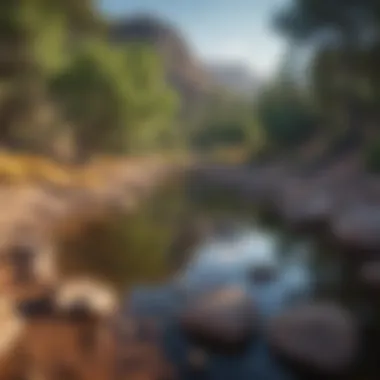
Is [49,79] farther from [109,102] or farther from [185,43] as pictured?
[185,43]

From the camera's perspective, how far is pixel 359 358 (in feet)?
6.20

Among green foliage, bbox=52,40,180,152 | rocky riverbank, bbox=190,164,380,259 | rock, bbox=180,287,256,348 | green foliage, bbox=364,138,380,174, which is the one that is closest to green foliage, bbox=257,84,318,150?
rocky riverbank, bbox=190,164,380,259

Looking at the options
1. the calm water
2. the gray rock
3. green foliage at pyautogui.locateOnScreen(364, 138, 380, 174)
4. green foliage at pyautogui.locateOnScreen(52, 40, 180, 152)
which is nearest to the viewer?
the calm water

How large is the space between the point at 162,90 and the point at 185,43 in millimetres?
2678

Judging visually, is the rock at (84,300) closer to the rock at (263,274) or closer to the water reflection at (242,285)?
the water reflection at (242,285)

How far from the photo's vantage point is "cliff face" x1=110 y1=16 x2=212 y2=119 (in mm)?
3105

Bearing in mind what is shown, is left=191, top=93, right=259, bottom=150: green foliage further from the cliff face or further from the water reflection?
the water reflection

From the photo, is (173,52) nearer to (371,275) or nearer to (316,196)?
(316,196)

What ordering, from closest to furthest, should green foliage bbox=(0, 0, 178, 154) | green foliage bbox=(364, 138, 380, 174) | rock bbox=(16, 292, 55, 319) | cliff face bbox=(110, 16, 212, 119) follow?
1. rock bbox=(16, 292, 55, 319)
2. cliff face bbox=(110, 16, 212, 119)
3. green foliage bbox=(0, 0, 178, 154)
4. green foliage bbox=(364, 138, 380, 174)

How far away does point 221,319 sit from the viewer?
2.05m

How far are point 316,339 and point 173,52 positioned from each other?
2655 mm

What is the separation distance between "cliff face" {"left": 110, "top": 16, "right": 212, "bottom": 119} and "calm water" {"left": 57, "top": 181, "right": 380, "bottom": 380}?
1.22 meters

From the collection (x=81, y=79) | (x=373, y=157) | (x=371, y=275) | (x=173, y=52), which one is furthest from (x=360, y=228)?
(x=81, y=79)

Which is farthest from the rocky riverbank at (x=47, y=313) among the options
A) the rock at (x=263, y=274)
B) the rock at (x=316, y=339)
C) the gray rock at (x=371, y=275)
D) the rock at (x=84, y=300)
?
the gray rock at (x=371, y=275)
